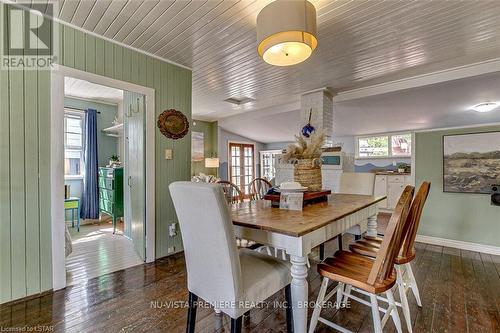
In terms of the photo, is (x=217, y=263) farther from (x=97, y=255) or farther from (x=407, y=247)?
(x=97, y=255)

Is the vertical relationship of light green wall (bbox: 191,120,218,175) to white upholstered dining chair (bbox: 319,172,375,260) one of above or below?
above

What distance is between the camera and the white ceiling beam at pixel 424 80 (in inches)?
119

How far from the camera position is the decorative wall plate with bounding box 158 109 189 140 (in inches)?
115

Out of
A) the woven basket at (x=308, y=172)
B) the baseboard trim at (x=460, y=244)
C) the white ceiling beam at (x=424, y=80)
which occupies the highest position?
the white ceiling beam at (x=424, y=80)

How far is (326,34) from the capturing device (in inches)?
95.1

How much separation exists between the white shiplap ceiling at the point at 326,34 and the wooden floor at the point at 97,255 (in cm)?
246

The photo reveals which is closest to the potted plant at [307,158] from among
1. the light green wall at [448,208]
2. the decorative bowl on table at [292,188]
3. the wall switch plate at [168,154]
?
the decorative bowl on table at [292,188]

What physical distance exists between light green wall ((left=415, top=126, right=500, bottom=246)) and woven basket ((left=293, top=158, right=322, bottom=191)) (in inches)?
99.6

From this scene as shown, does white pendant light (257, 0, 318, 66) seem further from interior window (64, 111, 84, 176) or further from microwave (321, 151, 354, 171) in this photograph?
interior window (64, 111, 84, 176)

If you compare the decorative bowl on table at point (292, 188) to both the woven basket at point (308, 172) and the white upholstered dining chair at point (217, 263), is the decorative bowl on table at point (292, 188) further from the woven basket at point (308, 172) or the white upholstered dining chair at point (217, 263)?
the white upholstered dining chair at point (217, 263)

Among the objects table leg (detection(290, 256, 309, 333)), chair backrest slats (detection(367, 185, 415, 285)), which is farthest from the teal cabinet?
chair backrest slats (detection(367, 185, 415, 285))

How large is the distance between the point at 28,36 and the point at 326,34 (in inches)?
107

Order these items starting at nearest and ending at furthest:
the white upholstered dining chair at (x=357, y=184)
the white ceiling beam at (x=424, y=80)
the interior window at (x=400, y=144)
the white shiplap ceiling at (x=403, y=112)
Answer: the white upholstered dining chair at (x=357, y=184)
the white ceiling beam at (x=424, y=80)
the white shiplap ceiling at (x=403, y=112)
the interior window at (x=400, y=144)

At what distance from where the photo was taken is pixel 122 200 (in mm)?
4113
